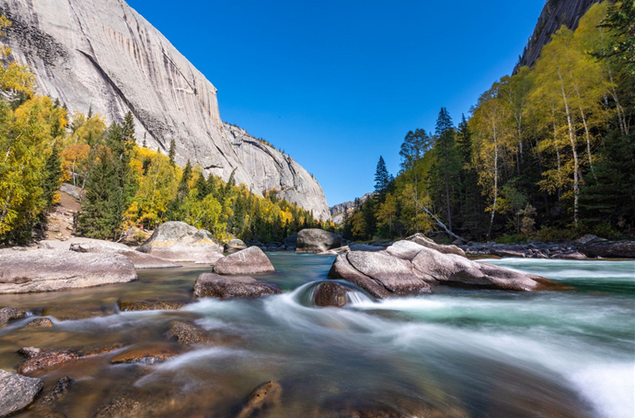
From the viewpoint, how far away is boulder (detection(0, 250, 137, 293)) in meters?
6.89

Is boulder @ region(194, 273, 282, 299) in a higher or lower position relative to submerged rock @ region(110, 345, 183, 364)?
higher

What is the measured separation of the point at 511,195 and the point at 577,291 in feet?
47.5

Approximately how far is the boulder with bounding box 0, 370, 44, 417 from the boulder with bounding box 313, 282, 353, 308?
504cm

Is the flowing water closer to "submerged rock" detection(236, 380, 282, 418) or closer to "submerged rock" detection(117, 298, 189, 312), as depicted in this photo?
"submerged rock" detection(236, 380, 282, 418)

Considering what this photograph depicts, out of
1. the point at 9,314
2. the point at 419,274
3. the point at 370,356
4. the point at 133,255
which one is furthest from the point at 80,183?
the point at 370,356

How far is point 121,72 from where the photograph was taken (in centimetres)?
7838

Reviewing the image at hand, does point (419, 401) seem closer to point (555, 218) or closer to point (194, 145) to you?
point (555, 218)

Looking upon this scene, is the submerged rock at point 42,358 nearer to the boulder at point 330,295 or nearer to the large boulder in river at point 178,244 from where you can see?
the boulder at point 330,295

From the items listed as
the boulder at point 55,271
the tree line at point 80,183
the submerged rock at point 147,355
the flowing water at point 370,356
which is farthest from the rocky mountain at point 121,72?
the submerged rock at point 147,355

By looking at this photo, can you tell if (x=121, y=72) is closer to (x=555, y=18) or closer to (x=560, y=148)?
(x=560, y=148)

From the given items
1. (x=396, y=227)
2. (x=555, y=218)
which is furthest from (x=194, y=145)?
(x=555, y=218)

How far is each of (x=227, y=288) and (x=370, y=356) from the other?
470 cm

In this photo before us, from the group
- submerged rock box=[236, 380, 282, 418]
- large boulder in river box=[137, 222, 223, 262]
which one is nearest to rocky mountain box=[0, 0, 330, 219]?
large boulder in river box=[137, 222, 223, 262]

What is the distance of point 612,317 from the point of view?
5.11 m
